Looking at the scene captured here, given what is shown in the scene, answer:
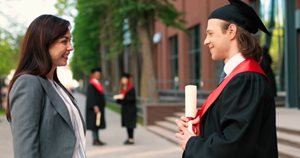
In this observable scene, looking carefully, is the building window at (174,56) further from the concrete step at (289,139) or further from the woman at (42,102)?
the woman at (42,102)

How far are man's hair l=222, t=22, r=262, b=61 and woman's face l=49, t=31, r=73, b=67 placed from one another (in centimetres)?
92

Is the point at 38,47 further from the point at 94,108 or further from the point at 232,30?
the point at 94,108

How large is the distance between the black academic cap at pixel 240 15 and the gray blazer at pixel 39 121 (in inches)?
38.0

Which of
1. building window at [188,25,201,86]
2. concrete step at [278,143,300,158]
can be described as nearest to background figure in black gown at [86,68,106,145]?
concrete step at [278,143,300,158]

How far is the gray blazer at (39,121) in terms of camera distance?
2680 millimetres

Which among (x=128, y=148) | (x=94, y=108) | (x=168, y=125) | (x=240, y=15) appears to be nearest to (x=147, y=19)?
(x=168, y=125)

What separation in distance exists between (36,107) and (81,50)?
45.8 m

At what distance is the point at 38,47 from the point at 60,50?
13 cm

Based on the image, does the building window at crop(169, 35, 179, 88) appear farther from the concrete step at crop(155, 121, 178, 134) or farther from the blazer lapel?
the blazer lapel

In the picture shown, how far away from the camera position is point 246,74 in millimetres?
2391

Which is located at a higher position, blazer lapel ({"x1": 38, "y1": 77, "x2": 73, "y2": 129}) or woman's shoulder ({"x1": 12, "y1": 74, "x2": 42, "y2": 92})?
woman's shoulder ({"x1": 12, "y1": 74, "x2": 42, "y2": 92})

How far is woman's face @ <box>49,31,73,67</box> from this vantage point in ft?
9.44

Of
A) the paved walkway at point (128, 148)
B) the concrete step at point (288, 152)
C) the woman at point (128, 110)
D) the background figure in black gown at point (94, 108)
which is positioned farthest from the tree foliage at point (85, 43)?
the concrete step at point (288, 152)

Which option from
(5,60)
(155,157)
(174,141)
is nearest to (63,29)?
(155,157)
